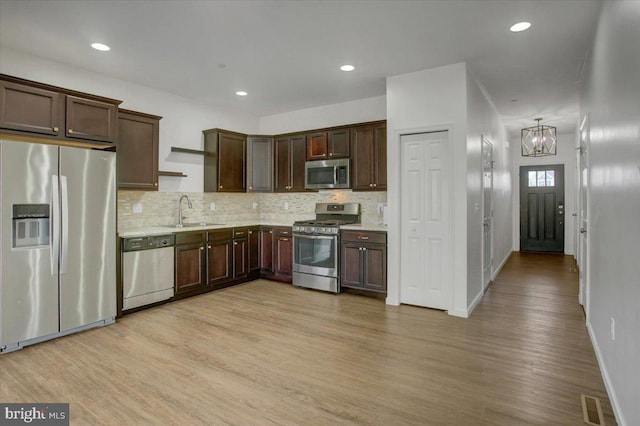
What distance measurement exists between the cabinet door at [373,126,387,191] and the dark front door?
5644mm

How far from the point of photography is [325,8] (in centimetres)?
287

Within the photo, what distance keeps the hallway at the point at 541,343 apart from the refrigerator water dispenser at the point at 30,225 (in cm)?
404

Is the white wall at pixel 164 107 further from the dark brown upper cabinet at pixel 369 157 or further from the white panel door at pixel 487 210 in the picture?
the white panel door at pixel 487 210

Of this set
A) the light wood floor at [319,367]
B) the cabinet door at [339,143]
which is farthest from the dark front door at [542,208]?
the cabinet door at [339,143]

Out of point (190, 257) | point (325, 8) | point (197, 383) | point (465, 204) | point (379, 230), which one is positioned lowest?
point (197, 383)

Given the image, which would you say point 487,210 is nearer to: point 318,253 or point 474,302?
point 474,302

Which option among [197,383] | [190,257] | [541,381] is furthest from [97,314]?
[541,381]

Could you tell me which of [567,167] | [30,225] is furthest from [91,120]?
[567,167]

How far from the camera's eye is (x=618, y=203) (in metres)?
2.20

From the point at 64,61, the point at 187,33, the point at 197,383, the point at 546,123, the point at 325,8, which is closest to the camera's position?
the point at 197,383

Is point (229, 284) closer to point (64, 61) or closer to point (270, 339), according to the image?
point (270, 339)

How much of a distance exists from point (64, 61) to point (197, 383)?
3775mm

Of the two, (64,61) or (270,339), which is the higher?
(64,61)

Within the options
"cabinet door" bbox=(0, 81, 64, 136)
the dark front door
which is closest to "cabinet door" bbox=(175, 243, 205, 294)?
"cabinet door" bbox=(0, 81, 64, 136)
